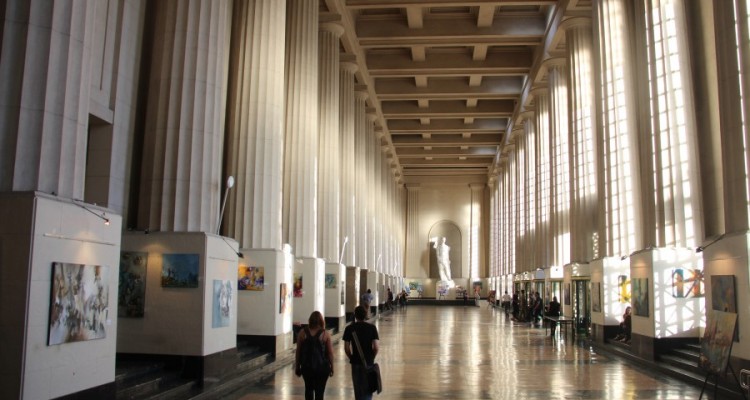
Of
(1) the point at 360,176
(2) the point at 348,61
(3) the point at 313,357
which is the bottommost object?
(3) the point at 313,357

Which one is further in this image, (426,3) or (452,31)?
(452,31)

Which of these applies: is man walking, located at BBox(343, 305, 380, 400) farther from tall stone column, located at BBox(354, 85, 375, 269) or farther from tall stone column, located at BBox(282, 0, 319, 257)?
tall stone column, located at BBox(354, 85, 375, 269)

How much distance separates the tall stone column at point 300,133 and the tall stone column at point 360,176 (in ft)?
44.7

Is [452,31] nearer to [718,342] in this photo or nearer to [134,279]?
[134,279]

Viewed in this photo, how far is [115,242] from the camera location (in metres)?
8.09

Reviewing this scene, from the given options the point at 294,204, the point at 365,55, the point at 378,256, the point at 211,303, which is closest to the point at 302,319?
the point at 294,204

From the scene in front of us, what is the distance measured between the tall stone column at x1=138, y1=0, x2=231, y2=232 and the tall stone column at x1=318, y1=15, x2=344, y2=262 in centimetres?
1214

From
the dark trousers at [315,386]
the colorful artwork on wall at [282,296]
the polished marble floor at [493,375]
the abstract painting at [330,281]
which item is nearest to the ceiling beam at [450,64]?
the abstract painting at [330,281]

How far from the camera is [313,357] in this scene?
275 inches

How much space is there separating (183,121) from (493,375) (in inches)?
296

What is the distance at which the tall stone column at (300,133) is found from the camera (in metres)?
19.3

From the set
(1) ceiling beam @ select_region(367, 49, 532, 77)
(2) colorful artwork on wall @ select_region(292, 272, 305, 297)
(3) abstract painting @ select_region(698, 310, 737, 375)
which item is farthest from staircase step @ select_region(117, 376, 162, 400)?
(1) ceiling beam @ select_region(367, 49, 532, 77)

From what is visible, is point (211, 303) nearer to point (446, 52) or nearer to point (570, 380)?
point (570, 380)

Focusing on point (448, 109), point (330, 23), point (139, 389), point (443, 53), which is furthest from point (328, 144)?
point (448, 109)
